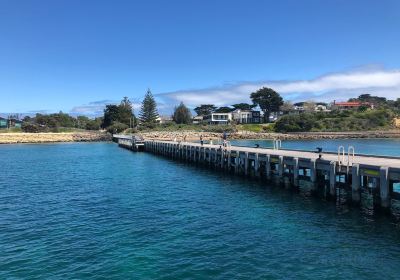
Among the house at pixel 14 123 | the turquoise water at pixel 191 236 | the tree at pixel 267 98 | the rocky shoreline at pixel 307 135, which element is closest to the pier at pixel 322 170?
the turquoise water at pixel 191 236

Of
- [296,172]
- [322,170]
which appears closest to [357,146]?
[296,172]

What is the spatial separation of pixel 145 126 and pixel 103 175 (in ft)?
390

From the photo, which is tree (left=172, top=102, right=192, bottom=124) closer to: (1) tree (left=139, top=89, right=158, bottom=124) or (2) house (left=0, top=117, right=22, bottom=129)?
(1) tree (left=139, top=89, right=158, bottom=124)

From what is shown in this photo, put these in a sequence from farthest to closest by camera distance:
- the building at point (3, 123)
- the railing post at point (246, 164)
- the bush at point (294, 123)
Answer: the building at point (3, 123) < the bush at point (294, 123) < the railing post at point (246, 164)

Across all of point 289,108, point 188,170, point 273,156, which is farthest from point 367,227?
point 289,108

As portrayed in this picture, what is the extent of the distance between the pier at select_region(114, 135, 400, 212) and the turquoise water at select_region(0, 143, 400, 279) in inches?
47.0

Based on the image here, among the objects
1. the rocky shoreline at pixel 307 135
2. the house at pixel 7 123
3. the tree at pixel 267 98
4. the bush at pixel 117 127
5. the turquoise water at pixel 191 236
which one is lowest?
the turquoise water at pixel 191 236

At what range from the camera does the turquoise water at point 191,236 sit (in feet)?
45.3

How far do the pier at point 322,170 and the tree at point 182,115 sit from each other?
5218 inches

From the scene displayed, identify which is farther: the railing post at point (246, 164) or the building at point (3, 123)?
the building at point (3, 123)

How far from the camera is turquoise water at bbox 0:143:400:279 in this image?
13820 millimetres

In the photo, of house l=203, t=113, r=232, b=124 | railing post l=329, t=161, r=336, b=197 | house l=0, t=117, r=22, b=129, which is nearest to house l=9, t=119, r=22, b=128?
house l=0, t=117, r=22, b=129

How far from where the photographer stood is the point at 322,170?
1005 inches

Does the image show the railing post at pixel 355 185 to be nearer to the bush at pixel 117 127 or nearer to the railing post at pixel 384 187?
the railing post at pixel 384 187
